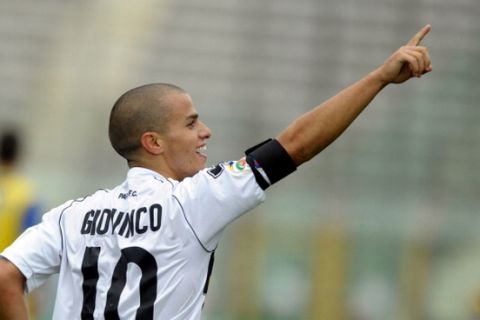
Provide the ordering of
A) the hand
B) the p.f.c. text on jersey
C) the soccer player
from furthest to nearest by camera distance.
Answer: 1. the p.f.c. text on jersey
2. the soccer player
3. the hand

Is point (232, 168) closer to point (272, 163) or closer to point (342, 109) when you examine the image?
point (272, 163)

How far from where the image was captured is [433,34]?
15.7 meters

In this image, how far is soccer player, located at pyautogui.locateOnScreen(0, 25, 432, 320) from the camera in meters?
3.64

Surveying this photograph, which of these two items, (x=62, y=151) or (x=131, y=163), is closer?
(x=131, y=163)

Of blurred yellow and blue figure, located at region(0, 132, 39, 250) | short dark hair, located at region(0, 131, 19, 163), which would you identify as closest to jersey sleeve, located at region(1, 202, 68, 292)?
blurred yellow and blue figure, located at region(0, 132, 39, 250)

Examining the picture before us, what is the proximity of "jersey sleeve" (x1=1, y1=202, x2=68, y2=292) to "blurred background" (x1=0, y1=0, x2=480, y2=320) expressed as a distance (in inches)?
352

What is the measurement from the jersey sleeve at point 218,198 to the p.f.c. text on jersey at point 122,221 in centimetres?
11

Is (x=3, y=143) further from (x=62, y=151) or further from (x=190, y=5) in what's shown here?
(x=190, y=5)

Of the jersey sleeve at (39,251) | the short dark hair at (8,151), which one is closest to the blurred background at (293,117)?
the short dark hair at (8,151)

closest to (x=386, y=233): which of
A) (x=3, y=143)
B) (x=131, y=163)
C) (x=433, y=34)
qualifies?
(x=433, y=34)

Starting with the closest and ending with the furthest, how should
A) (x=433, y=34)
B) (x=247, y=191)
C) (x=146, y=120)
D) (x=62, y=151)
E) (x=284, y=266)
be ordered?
(x=247, y=191)
(x=146, y=120)
(x=284, y=266)
(x=62, y=151)
(x=433, y=34)

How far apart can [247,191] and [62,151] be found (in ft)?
36.5

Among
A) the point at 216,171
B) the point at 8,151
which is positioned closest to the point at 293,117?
the point at 8,151

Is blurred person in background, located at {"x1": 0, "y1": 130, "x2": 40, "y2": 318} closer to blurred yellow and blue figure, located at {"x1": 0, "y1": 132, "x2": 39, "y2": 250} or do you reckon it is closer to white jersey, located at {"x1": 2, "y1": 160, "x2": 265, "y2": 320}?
blurred yellow and blue figure, located at {"x1": 0, "y1": 132, "x2": 39, "y2": 250}
